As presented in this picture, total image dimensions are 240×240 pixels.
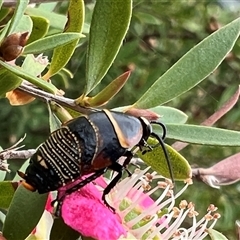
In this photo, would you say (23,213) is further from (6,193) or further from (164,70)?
(164,70)

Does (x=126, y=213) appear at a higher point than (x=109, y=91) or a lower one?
lower

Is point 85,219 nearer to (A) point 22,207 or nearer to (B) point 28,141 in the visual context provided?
(A) point 22,207

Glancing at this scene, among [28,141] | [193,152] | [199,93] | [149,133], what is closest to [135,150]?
[149,133]

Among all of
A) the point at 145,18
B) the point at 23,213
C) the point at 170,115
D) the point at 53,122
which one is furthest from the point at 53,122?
the point at 145,18

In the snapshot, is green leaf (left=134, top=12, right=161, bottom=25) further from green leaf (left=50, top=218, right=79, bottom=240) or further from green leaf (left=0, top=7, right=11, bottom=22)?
green leaf (left=50, top=218, right=79, bottom=240)

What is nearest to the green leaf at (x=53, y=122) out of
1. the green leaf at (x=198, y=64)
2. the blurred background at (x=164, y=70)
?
the green leaf at (x=198, y=64)

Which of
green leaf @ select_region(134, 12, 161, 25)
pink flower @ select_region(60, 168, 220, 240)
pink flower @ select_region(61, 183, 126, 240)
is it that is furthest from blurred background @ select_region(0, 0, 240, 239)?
pink flower @ select_region(61, 183, 126, 240)

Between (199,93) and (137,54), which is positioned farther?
(199,93)
